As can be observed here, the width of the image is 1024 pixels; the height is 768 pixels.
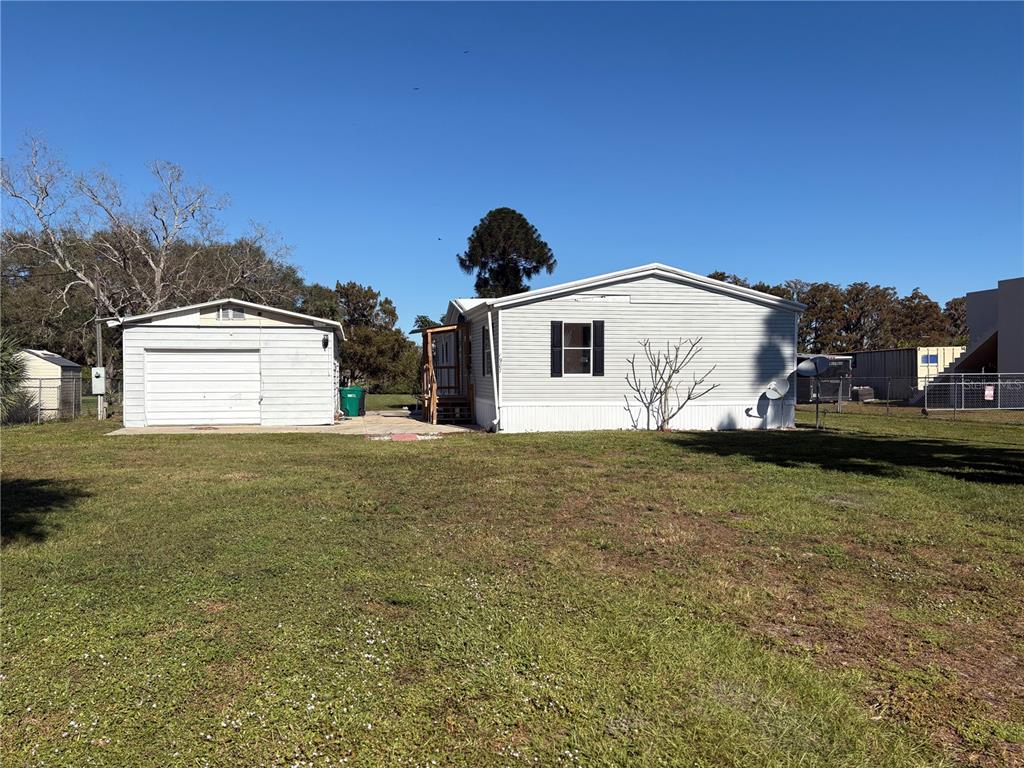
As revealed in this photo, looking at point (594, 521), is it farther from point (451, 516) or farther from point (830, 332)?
point (830, 332)

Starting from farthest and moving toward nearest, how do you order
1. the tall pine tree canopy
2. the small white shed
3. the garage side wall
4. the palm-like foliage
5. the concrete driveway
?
1. the tall pine tree canopy
2. the small white shed
3. the garage side wall
4. the concrete driveway
5. the palm-like foliage

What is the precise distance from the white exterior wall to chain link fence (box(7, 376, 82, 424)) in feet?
40.0

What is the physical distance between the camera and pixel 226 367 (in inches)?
634

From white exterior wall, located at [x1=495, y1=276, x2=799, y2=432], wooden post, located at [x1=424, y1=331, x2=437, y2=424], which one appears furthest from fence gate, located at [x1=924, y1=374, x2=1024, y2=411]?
wooden post, located at [x1=424, y1=331, x2=437, y2=424]

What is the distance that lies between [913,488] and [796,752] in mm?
6586

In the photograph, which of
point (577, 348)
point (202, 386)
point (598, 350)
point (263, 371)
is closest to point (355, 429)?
point (263, 371)

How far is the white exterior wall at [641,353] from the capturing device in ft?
48.6

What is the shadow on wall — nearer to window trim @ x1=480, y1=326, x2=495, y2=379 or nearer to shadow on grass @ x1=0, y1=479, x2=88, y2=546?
window trim @ x1=480, y1=326, x2=495, y2=379

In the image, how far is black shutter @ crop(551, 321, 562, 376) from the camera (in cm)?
1495

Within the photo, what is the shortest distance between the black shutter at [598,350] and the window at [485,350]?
2.36m

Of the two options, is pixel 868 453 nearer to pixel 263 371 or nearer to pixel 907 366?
pixel 263 371

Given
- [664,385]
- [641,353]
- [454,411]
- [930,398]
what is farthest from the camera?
[930,398]

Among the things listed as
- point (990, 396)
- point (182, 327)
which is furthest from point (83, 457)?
point (990, 396)

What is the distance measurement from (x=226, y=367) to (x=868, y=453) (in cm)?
1366
